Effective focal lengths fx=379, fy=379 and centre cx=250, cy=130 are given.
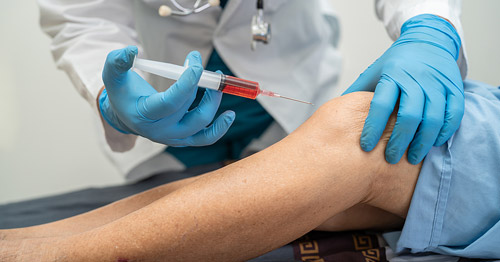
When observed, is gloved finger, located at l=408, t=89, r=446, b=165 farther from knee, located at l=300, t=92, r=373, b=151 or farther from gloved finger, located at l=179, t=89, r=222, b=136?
gloved finger, located at l=179, t=89, r=222, b=136

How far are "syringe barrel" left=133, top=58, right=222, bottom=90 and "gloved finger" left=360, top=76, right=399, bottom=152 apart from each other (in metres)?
0.30

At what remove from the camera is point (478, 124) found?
76 centimetres

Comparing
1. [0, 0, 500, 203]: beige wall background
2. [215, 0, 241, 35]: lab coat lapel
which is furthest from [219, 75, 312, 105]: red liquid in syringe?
[0, 0, 500, 203]: beige wall background

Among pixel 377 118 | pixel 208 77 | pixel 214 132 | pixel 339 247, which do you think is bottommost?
pixel 339 247

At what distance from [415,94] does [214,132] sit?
16.6 inches

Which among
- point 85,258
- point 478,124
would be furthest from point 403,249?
point 85,258

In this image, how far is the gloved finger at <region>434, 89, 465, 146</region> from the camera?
75 centimetres

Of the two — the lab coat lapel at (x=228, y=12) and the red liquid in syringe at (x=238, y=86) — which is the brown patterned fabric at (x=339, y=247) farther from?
the lab coat lapel at (x=228, y=12)

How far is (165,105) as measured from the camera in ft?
2.37

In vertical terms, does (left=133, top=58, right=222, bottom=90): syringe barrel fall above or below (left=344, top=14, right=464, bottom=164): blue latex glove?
below

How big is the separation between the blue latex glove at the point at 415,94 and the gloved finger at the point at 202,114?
1.01 feet

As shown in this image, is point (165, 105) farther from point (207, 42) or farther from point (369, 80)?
point (207, 42)

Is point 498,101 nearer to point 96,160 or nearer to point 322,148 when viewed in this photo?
point 322,148

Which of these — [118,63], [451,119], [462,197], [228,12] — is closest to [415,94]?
[451,119]
